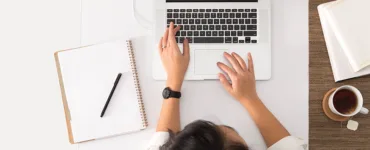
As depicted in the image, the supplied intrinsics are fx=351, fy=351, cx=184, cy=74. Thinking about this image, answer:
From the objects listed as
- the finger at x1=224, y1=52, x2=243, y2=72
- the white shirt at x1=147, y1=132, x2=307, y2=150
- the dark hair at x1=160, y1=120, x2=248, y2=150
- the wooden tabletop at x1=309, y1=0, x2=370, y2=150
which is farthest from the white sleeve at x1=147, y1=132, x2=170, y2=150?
the wooden tabletop at x1=309, y1=0, x2=370, y2=150

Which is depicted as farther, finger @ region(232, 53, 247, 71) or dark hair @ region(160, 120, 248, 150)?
finger @ region(232, 53, 247, 71)

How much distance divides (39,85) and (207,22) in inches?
18.0

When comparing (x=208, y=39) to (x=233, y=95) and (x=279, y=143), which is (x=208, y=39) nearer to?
(x=233, y=95)

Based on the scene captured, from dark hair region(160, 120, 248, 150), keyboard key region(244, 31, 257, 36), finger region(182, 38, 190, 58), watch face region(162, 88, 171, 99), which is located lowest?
dark hair region(160, 120, 248, 150)

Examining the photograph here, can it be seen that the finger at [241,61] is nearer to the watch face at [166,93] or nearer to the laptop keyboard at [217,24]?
the laptop keyboard at [217,24]

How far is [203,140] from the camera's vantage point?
0.68m

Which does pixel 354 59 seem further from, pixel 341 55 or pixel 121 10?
pixel 121 10

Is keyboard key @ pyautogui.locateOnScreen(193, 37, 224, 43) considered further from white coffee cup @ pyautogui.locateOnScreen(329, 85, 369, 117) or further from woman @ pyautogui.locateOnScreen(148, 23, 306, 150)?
white coffee cup @ pyautogui.locateOnScreen(329, 85, 369, 117)

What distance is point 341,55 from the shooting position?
84cm

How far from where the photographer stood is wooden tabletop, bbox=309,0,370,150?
834 mm

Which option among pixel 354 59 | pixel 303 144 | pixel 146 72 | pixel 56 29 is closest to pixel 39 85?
pixel 56 29

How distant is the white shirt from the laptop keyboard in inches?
9.6

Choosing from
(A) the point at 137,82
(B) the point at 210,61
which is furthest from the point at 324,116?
(A) the point at 137,82

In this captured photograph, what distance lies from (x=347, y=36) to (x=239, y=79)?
0.27 meters
